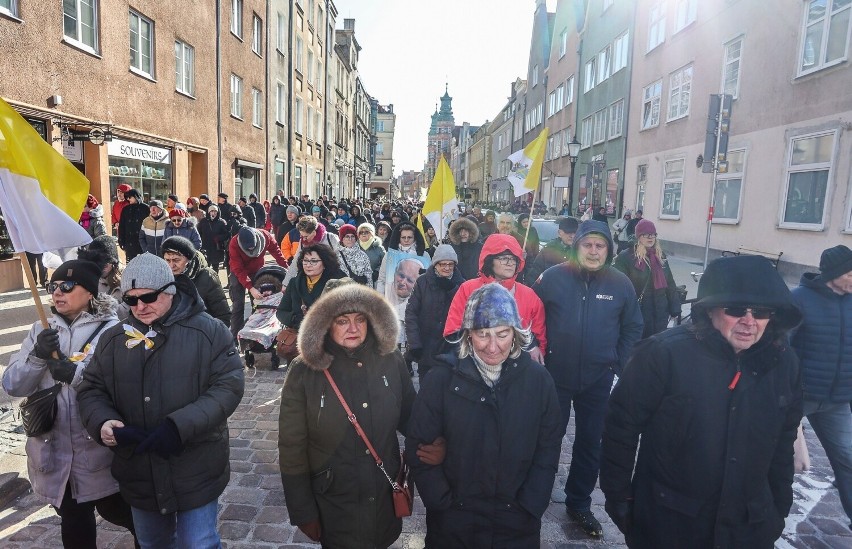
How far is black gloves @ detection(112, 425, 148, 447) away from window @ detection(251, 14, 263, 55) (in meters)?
21.6

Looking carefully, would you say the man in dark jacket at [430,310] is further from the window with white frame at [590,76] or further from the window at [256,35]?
the window with white frame at [590,76]

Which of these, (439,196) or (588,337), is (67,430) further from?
(439,196)

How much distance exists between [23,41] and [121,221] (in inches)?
136

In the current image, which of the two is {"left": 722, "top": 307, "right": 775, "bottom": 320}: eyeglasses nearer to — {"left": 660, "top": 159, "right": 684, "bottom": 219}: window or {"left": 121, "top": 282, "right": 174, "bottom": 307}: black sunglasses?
{"left": 121, "top": 282, "right": 174, "bottom": 307}: black sunglasses

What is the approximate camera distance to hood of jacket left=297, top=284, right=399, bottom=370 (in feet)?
8.18

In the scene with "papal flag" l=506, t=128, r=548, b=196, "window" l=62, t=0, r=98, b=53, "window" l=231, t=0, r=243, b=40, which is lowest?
"papal flag" l=506, t=128, r=548, b=196

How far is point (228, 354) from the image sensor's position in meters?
2.74

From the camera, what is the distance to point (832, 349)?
359 cm

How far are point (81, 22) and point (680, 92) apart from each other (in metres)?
18.9

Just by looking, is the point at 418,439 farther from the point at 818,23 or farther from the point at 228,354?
the point at 818,23

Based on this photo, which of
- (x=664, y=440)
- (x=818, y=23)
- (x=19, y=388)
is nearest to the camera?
(x=664, y=440)

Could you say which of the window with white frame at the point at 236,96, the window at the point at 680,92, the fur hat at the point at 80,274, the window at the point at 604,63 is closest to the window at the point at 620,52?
the window at the point at 604,63

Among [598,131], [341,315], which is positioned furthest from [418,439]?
[598,131]

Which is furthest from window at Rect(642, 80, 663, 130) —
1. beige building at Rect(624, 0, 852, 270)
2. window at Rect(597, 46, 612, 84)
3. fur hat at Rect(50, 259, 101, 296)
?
fur hat at Rect(50, 259, 101, 296)
